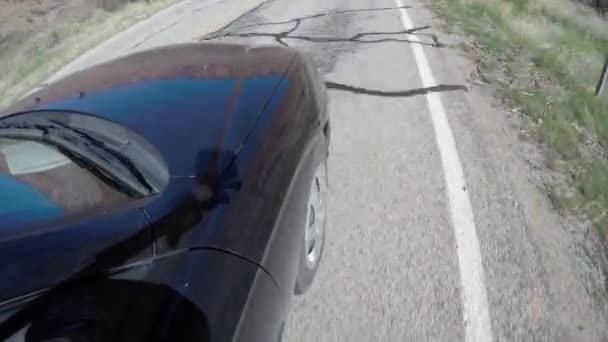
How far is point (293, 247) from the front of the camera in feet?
7.80

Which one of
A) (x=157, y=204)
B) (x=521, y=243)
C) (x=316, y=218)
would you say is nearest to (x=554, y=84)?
(x=521, y=243)

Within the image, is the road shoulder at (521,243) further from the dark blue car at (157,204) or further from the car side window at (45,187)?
the car side window at (45,187)

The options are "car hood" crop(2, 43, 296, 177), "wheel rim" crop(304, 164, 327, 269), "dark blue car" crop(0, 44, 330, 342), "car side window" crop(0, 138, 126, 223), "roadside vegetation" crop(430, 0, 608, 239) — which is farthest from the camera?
"roadside vegetation" crop(430, 0, 608, 239)

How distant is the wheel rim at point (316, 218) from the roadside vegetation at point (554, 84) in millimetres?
1865

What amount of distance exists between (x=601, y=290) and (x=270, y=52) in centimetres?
257

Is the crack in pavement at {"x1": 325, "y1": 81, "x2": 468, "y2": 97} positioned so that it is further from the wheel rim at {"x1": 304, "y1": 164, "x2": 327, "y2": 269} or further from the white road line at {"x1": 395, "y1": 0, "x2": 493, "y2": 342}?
the wheel rim at {"x1": 304, "y1": 164, "x2": 327, "y2": 269}

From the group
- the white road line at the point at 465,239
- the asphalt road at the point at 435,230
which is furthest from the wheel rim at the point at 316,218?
the white road line at the point at 465,239

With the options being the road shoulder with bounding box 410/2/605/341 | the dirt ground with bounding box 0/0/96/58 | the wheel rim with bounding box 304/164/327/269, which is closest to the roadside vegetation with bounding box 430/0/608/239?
the road shoulder with bounding box 410/2/605/341

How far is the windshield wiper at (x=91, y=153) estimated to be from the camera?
1986 millimetres

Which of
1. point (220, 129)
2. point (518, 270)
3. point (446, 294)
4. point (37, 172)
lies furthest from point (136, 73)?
point (518, 270)

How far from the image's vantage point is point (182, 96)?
8.77ft

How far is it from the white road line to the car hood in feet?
5.22

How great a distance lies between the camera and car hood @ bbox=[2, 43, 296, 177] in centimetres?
230

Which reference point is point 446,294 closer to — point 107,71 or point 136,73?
point 136,73
